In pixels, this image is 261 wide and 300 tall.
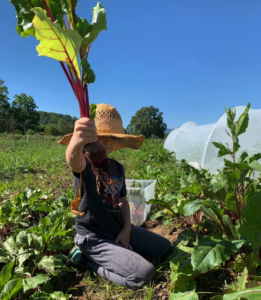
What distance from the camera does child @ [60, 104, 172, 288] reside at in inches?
58.7

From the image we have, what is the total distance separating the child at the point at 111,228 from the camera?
1491mm

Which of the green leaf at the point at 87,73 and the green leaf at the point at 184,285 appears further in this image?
the green leaf at the point at 184,285

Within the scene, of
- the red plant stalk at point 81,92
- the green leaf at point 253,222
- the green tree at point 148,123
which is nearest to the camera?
the green leaf at point 253,222

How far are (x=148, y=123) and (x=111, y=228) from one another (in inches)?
1986

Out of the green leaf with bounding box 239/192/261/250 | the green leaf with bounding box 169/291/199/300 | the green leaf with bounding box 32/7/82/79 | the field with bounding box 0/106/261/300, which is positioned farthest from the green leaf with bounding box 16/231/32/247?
the green leaf with bounding box 239/192/261/250

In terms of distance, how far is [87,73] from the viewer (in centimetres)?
111

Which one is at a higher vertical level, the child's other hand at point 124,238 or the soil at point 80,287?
the child's other hand at point 124,238

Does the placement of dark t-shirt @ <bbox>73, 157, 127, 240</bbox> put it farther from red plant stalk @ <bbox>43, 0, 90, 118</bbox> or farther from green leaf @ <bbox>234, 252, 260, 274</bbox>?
green leaf @ <bbox>234, 252, 260, 274</bbox>

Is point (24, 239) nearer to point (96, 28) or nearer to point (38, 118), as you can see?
point (96, 28)

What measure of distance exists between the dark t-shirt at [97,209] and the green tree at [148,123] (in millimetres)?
48218

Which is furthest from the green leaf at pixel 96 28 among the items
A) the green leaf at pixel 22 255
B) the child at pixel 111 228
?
the green leaf at pixel 22 255

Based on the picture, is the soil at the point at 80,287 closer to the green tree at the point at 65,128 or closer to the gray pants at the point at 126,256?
the gray pants at the point at 126,256

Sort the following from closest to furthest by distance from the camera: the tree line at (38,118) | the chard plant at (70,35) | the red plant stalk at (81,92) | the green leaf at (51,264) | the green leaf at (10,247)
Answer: the chard plant at (70,35) < the red plant stalk at (81,92) < the green leaf at (51,264) < the green leaf at (10,247) < the tree line at (38,118)

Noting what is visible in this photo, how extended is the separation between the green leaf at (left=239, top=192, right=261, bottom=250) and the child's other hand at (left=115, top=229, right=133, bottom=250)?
3.14 feet
